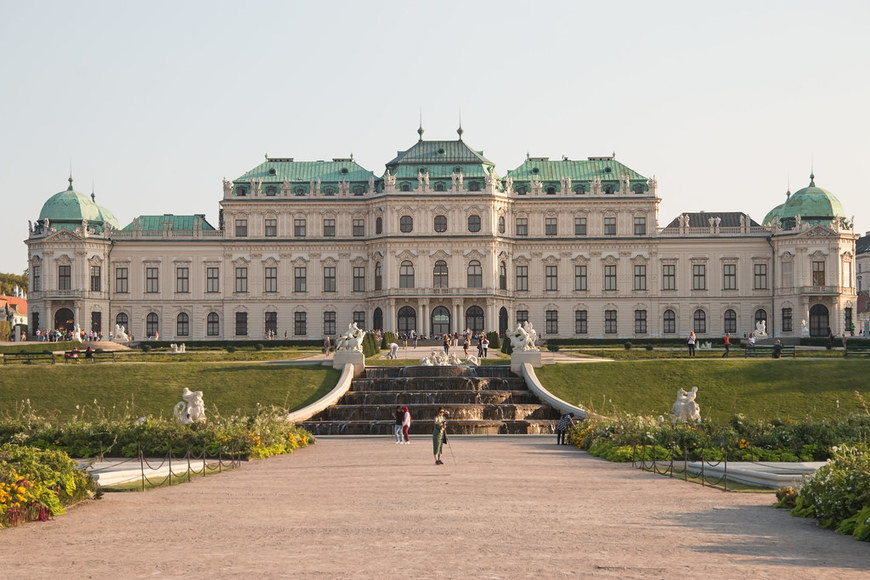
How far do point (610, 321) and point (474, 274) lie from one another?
12021 millimetres

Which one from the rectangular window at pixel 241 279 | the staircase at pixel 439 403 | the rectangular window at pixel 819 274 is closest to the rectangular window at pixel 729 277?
the rectangular window at pixel 819 274

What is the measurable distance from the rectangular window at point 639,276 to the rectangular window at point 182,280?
3656 cm

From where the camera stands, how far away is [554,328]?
91938 mm

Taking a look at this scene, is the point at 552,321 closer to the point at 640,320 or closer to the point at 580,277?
the point at 580,277

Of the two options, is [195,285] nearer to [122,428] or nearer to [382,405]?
[382,405]

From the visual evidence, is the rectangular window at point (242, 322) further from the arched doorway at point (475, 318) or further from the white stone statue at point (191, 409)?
the white stone statue at point (191, 409)

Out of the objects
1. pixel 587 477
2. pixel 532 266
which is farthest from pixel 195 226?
pixel 587 477

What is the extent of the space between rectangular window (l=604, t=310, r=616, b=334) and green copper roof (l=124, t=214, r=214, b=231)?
110 feet

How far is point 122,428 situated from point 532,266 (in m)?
62.3

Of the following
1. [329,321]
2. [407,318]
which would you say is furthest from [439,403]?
[329,321]

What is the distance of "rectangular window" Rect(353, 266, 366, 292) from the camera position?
9225 centimetres

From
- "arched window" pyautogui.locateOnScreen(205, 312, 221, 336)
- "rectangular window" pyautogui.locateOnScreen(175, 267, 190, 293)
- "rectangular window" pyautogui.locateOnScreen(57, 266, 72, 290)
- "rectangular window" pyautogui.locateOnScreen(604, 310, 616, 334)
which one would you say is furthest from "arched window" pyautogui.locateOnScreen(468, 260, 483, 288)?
"rectangular window" pyautogui.locateOnScreen(57, 266, 72, 290)

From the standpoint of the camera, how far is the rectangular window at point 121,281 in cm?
9200

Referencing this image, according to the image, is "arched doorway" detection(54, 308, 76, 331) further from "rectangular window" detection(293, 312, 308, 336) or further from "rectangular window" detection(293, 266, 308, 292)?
"rectangular window" detection(293, 266, 308, 292)
